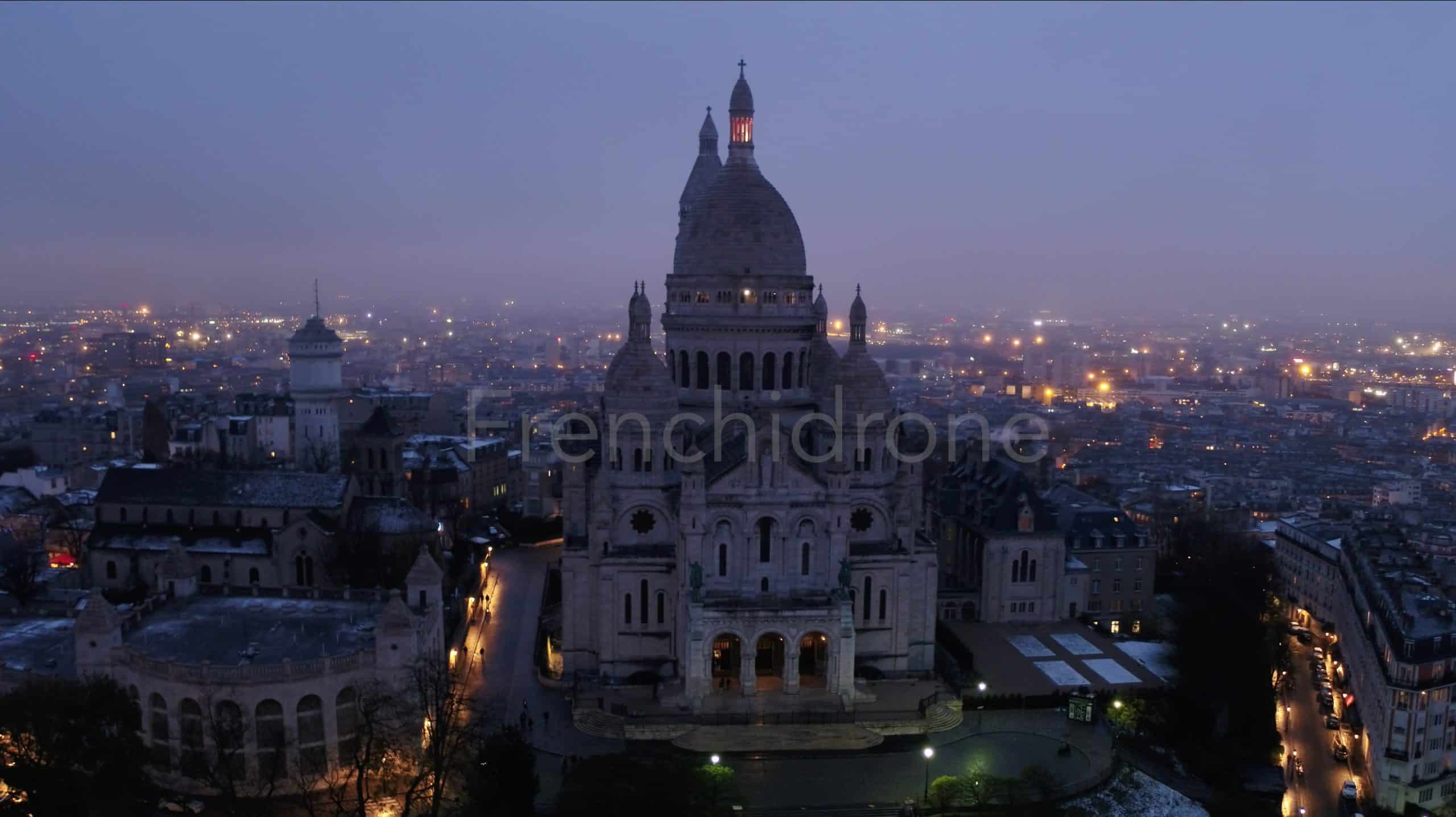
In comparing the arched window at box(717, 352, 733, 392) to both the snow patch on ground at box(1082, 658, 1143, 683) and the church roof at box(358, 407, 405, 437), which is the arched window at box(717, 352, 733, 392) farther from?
the church roof at box(358, 407, 405, 437)

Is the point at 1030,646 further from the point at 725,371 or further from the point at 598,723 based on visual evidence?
the point at 598,723

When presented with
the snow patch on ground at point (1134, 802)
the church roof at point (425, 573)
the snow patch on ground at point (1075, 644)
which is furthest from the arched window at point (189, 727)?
the snow patch on ground at point (1075, 644)

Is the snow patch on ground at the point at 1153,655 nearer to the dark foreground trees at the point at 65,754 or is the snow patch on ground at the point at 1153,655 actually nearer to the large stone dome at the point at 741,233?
the large stone dome at the point at 741,233

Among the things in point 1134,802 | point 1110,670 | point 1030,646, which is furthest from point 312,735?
point 1110,670

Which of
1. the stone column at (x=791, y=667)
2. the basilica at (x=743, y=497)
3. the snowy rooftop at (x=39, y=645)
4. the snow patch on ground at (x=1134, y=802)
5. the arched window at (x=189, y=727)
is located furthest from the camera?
the basilica at (x=743, y=497)

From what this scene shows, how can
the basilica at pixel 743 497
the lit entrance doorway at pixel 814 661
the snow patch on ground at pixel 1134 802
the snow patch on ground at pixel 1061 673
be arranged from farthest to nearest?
the snow patch on ground at pixel 1061 673
the lit entrance doorway at pixel 814 661
the basilica at pixel 743 497
the snow patch on ground at pixel 1134 802
